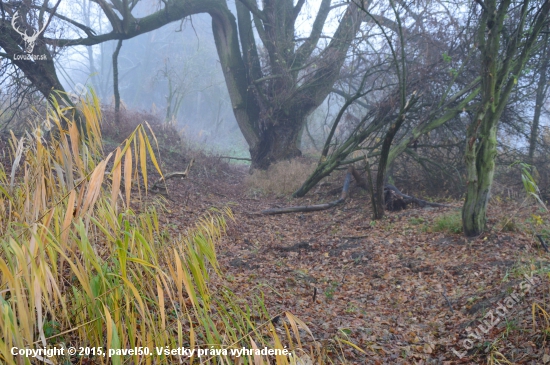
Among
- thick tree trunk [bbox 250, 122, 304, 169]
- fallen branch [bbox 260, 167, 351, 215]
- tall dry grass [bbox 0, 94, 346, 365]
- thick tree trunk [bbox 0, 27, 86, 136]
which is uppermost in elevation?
thick tree trunk [bbox 0, 27, 86, 136]

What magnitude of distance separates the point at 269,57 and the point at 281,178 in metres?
4.36

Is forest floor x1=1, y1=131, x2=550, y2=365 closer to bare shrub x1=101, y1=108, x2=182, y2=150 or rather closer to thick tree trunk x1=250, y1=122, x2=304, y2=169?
bare shrub x1=101, y1=108, x2=182, y2=150

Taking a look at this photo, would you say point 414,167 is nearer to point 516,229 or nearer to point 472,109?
point 472,109

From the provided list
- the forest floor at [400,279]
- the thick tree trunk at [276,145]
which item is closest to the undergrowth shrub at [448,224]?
the forest floor at [400,279]

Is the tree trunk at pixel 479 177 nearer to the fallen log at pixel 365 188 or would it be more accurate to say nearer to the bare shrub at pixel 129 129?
the fallen log at pixel 365 188

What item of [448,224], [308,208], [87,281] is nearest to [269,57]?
[308,208]

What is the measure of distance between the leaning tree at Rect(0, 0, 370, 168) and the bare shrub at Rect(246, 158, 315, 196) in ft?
3.61

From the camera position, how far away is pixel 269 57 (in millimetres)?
13594

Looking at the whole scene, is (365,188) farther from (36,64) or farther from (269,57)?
(36,64)

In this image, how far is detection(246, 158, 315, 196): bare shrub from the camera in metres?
11.5

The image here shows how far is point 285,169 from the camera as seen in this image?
480 inches

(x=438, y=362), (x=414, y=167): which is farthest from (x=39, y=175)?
(x=414, y=167)

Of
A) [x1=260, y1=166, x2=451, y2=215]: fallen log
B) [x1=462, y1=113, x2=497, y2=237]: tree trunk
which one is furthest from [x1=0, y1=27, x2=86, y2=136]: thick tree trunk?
[x1=462, y1=113, x2=497, y2=237]: tree trunk

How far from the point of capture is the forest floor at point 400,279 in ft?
10.1
